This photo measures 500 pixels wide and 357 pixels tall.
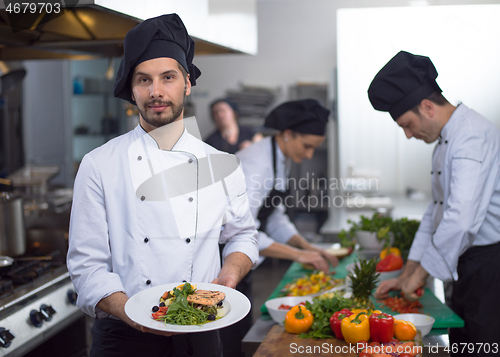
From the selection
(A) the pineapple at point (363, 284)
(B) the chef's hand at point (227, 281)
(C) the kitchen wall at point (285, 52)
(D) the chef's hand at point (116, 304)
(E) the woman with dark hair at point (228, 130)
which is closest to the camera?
(D) the chef's hand at point (116, 304)

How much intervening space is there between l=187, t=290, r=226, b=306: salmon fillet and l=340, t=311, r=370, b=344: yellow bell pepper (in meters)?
0.45

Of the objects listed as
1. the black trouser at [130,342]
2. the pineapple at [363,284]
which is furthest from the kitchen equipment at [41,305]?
the pineapple at [363,284]

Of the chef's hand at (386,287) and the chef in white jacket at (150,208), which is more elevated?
the chef in white jacket at (150,208)

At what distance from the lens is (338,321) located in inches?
55.4

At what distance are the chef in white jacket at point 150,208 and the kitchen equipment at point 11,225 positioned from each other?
0.80 meters

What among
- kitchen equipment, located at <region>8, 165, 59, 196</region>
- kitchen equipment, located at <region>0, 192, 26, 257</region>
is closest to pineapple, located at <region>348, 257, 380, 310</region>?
kitchen equipment, located at <region>0, 192, 26, 257</region>

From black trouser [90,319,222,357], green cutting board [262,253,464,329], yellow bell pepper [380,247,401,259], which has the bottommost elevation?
green cutting board [262,253,464,329]

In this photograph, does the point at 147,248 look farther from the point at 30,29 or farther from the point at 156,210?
the point at 30,29

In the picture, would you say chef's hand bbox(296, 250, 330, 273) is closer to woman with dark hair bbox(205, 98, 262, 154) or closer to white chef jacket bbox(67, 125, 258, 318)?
white chef jacket bbox(67, 125, 258, 318)

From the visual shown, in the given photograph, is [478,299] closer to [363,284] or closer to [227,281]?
[363,284]

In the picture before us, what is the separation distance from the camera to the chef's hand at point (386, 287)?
5.98 feet

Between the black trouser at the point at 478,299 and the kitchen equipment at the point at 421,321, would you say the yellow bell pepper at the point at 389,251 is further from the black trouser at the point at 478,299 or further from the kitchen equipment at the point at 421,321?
the kitchen equipment at the point at 421,321

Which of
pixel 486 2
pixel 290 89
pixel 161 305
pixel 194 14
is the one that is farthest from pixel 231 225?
pixel 290 89

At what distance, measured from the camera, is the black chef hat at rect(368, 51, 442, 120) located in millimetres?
1644
